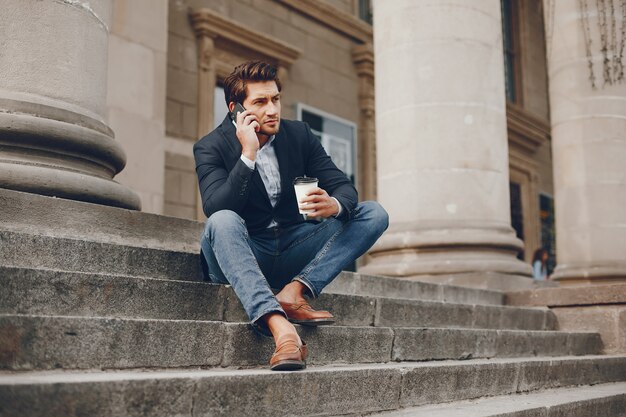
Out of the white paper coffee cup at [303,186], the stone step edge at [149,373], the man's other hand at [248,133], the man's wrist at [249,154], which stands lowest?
the stone step edge at [149,373]

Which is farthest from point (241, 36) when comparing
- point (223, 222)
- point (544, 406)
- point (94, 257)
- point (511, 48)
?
point (511, 48)

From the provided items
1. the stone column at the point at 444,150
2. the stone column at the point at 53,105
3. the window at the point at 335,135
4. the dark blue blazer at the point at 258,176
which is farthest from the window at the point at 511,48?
the stone column at the point at 53,105

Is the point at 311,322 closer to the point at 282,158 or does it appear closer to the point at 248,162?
the point at 248,162

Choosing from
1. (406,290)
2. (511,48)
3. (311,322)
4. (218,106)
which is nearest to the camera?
(311,322)

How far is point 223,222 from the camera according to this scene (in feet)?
12.5

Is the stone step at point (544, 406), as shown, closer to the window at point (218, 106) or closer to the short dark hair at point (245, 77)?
the short dark hair at point (245, 77)

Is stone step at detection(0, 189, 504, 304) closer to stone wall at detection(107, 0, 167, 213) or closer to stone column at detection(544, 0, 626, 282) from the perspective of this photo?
stone wall at detection(107, 0, 167, 213)

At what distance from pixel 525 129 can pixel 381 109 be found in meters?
12.5

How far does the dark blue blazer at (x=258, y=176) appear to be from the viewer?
13.1 feet

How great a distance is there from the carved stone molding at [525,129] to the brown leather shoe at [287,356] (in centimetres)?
1615

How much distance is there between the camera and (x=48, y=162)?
4.46 m

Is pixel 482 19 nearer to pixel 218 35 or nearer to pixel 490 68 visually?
pixel 490 68

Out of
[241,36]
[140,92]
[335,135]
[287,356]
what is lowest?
[287,356]

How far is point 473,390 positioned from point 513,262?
11.4 feet
